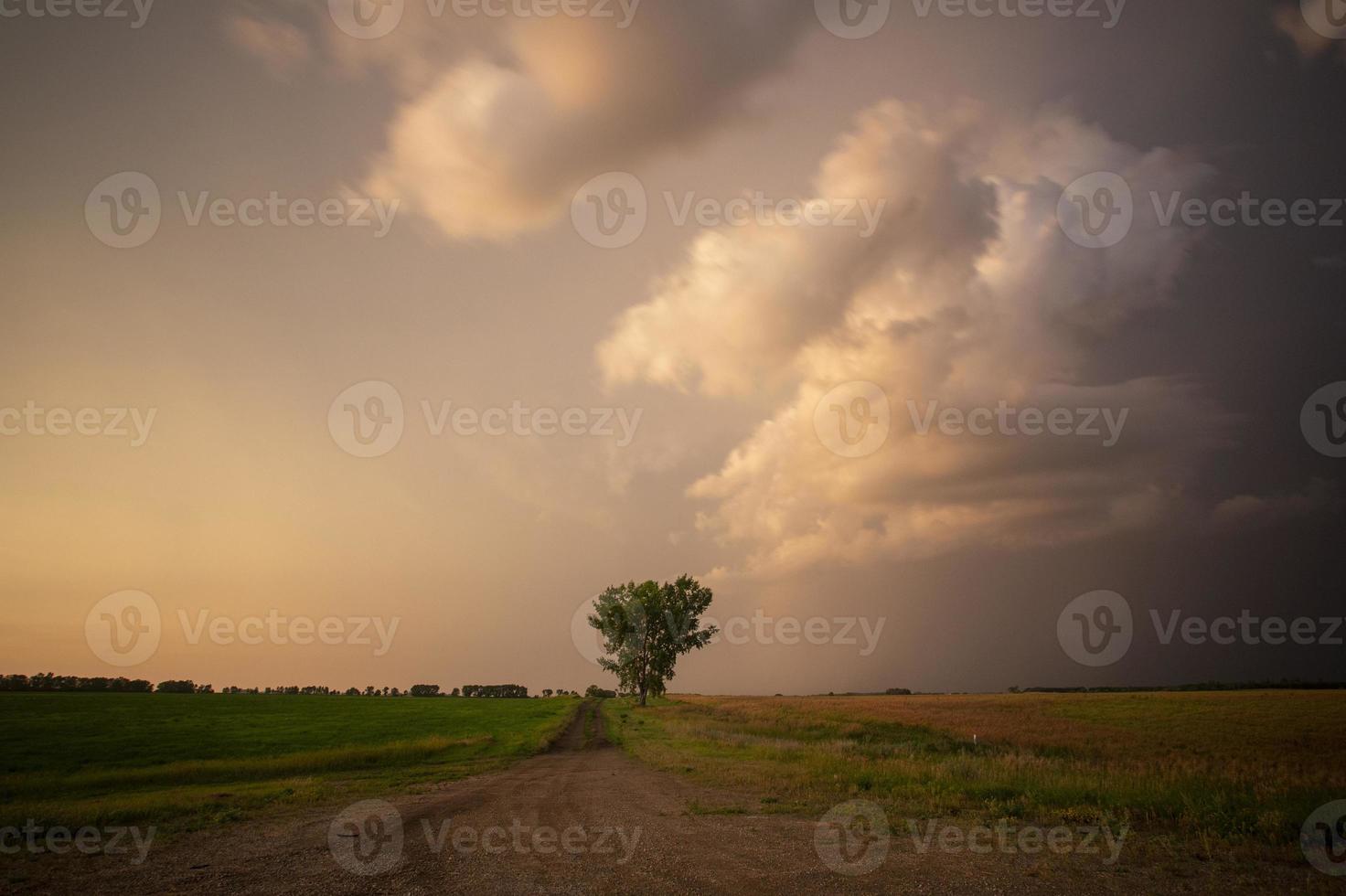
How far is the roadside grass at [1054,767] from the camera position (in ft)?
44.9

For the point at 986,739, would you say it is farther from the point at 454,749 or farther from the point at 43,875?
the point at 43,875

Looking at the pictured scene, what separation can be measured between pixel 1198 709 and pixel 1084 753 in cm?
4086

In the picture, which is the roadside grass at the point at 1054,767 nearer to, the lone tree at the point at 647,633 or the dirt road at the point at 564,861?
the dirt road at the point at 564,861

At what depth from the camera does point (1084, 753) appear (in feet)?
104

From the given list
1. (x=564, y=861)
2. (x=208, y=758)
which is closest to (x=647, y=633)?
(x=208, y=758)

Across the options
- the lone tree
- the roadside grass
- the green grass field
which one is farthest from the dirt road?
the lone tree

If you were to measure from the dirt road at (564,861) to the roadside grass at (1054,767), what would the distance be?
119 inches

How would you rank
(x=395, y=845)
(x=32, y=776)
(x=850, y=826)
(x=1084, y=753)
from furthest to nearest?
(x=1084, y=753)
(x=32, y=776)
(x=850, y=826)
(x=395, y=845)

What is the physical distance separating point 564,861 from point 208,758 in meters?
32.2

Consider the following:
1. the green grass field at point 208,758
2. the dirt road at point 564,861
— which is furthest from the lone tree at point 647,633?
the dirt road at point 564,861

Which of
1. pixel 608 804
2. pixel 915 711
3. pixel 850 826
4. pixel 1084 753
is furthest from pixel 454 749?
pixel 915 711

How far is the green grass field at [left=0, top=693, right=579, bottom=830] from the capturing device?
18484 millimetres

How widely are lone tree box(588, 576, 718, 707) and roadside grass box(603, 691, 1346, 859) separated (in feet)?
102

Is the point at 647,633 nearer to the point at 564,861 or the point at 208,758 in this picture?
the point at 208,758
